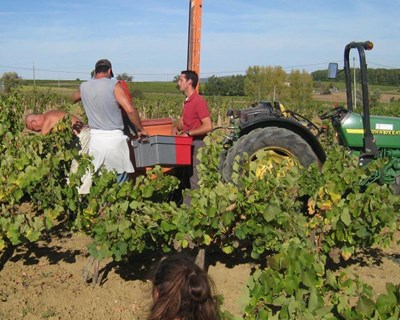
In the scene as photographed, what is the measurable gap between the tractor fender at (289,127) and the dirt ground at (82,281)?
120 cm

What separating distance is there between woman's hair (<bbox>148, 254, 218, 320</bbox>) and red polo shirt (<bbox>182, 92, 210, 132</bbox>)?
3.35 m

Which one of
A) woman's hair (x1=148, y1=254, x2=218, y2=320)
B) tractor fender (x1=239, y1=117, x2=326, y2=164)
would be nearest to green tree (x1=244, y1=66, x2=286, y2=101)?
tractor fender (x1=239, y1=117, x2=326, y2=164)

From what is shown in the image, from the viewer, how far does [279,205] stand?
11.4 feet

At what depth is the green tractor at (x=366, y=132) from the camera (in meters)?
5.44

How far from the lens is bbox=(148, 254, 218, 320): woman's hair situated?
1.64m

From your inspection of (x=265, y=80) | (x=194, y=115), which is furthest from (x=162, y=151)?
(x=265, y=80)

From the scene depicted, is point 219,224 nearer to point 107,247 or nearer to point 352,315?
point 107,247

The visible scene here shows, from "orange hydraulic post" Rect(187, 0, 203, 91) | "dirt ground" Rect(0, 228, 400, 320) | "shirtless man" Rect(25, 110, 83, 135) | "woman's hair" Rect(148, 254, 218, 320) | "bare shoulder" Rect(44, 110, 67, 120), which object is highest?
"orange hydraulic post" Rect(187, 0, 203, 91)

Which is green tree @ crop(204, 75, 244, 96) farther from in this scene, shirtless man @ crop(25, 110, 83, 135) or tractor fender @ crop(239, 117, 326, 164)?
shirtless man @ crop(25, 110, 83, 135)

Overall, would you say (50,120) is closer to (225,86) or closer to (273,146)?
(273,146)

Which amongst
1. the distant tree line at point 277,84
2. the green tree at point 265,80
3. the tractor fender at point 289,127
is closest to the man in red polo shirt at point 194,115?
the tractor fender at point 289,127

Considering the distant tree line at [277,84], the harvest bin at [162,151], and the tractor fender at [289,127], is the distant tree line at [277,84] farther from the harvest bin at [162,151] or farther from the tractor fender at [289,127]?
the harvest bin at [162,151]

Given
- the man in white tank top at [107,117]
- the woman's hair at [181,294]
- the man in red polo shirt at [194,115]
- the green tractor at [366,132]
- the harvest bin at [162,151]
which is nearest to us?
the woman's hair at [181,294]

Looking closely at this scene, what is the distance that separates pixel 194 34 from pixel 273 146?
171 centimetres
